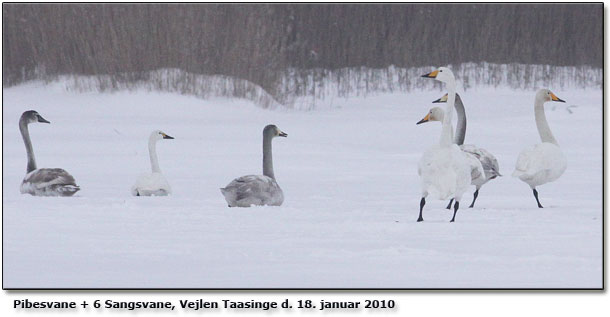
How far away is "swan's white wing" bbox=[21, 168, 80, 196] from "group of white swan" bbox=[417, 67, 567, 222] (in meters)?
2.90

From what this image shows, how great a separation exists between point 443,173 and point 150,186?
2866mm

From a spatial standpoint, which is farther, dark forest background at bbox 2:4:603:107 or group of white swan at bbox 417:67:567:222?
dark forest background at bbox 2:4:603:107

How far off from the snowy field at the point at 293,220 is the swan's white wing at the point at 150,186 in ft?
0.52

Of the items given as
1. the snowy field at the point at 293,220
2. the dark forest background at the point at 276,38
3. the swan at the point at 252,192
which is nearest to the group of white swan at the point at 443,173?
the swan at the point at 252,192

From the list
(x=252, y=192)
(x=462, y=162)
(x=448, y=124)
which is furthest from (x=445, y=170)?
(x=252, y=192)

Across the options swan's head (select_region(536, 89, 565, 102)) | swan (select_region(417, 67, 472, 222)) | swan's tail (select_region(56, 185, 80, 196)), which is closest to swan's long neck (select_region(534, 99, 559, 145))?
swan's head (select_region(536, 89, 565, 102))

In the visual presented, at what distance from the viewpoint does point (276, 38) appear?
909 inches

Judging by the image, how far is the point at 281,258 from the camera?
5750 mm

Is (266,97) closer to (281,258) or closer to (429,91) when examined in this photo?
(429,91)

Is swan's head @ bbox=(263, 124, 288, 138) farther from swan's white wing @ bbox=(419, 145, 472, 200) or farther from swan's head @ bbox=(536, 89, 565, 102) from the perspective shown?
swan's head @ bbox=(536, 89, 565, 102)

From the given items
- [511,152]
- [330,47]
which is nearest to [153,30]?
[330,47]

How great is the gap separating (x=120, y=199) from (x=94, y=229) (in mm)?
1728

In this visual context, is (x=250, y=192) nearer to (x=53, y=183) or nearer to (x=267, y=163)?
(x=267, y=163)

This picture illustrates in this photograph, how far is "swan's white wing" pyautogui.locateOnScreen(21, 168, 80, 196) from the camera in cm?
871
